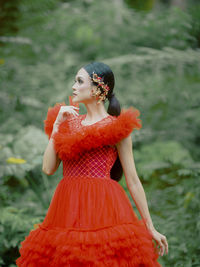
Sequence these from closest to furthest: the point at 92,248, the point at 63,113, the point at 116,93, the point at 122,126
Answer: the point at 92,248 < the point at 122,126 < the point at 63,113 < the point at 116,93

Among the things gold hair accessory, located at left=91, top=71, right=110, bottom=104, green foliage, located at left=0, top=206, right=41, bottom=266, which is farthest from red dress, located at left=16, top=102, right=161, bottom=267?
green foliage, located at left=0, top=206, right=41, bottom=266

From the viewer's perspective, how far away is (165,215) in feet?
12.6

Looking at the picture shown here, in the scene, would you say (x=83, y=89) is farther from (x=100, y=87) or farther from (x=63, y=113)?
(x=63, y=113)

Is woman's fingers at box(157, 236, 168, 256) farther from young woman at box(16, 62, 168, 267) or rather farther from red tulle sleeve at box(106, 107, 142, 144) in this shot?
red tulle sleeve at box(106, 107, 142, 144)

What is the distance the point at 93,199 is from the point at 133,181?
1.05 feet

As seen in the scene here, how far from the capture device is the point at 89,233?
196 centimetres

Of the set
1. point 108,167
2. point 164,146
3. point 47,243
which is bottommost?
point 164,146

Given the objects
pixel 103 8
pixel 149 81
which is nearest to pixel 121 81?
pixel 149 81

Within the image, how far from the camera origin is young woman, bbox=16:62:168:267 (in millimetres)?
1927

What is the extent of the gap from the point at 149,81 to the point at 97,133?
171 inches

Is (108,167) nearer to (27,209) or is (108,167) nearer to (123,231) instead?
(123,231)

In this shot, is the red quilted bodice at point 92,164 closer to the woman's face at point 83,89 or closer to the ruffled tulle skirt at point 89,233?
the ruffled tulle skirt at point 89,233

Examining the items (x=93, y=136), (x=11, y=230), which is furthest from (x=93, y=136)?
(x=11, y=230)

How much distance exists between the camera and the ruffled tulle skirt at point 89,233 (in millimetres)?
1904
